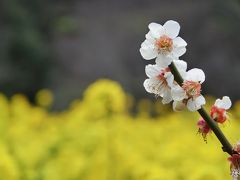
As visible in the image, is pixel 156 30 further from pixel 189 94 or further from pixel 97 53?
pixel 97 53

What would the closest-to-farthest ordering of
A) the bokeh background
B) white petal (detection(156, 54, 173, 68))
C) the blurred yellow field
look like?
white petal (detection(156, 54, 173, 68)), the blurred yellow field, the bokeh background

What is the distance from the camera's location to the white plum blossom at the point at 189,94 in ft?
3.48

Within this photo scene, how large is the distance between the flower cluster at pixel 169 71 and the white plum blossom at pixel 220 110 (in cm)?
5

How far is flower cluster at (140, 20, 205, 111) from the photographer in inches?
41.4

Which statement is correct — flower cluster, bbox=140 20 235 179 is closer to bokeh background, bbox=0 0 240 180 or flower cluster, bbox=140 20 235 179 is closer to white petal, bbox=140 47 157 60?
white petal, bbox=140 47 157 60

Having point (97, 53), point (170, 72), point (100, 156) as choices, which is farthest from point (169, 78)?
point (97, 53)

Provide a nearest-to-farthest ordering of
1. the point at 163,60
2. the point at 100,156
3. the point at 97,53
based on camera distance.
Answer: the point at 163,60 → the point at 100,156 → the point at 97,53

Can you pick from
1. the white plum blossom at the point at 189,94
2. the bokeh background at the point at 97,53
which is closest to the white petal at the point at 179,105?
the white plum blossom at the point at 189,94

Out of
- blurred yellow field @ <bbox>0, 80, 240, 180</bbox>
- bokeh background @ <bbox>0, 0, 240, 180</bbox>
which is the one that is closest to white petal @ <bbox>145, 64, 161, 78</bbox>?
blurred yellow field @ <bbox>0, 80, 240, 180</bbox>

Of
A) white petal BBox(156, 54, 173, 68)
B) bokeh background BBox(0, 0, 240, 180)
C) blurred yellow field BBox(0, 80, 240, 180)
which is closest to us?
white petal BBox(156, 54, 173, 68)

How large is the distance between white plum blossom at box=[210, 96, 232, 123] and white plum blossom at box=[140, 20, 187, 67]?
0.11 meters

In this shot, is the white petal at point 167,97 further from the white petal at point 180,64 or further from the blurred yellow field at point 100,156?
the blurred yellow field at point 100,156

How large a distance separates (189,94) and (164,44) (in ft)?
0.25

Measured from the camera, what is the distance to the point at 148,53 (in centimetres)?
105
